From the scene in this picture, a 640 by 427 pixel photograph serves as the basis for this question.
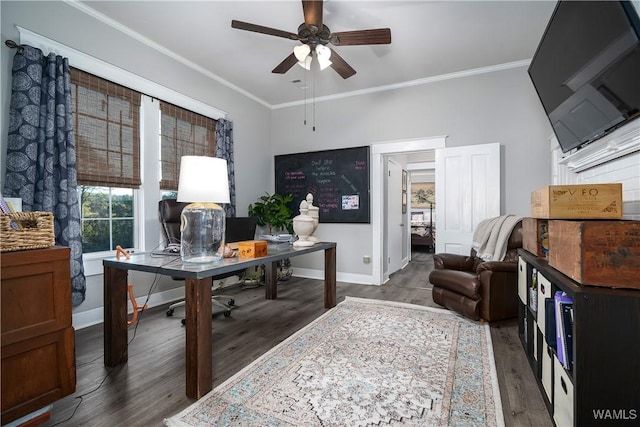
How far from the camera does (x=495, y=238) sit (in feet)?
9.78

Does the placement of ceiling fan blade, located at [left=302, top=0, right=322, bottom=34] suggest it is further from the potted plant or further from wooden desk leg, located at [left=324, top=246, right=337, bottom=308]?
the potted plant

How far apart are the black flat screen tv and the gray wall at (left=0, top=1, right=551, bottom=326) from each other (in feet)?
4.56

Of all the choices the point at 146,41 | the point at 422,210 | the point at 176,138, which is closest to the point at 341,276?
the point at 176,138

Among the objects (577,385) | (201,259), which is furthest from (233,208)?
(577,385)

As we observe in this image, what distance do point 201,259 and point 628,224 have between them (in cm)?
212

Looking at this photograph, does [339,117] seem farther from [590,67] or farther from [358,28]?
[590,67]

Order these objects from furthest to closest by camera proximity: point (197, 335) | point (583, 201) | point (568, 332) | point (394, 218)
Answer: point (394, 218), point (197, 335), point (583, 201), point (568, 332)

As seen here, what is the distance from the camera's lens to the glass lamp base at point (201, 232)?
197 cm

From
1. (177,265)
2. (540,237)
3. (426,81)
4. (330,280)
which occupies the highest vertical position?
(426,81)

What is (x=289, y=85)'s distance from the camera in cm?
423

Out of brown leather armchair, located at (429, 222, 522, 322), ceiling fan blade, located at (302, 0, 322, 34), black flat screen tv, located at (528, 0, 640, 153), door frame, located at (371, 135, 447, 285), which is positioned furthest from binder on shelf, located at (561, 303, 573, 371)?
door frame, located at (371, 135, 447, 285)

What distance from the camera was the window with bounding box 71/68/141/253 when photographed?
104 inches

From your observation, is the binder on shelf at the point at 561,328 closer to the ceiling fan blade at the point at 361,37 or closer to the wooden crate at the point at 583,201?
the wooden crate at the point at 583,201

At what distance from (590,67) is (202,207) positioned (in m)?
2.43
